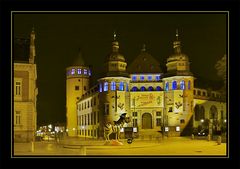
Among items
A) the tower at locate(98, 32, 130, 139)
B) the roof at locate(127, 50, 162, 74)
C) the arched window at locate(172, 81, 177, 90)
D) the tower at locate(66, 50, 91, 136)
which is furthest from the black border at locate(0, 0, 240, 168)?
the tower at locate(66, 50, 91, 136)

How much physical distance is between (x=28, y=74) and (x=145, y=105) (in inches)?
1174

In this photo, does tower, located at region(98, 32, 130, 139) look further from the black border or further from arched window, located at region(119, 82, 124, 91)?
the black border

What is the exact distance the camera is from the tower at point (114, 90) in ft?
210

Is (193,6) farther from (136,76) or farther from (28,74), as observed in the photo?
(136,76)

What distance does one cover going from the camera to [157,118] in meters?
64.9

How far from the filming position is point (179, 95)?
2504 inches

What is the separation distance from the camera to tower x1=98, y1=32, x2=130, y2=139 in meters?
64.0

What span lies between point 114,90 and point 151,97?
604 cm

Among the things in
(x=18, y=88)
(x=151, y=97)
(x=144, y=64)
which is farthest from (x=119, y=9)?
(x=144, y=64)

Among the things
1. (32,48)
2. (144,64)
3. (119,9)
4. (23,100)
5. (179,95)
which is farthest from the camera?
(144,64)

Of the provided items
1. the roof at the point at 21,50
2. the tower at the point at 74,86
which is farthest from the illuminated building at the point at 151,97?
the roof at the point at 21,50

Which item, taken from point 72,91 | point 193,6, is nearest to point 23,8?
point 193,6

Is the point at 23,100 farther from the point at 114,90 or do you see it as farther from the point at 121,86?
the point at 121,86

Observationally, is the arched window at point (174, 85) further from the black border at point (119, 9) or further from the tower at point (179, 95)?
the black border at point (119, 9)
